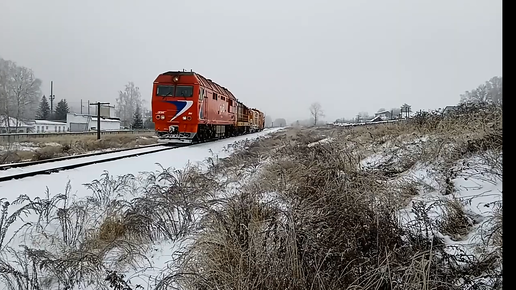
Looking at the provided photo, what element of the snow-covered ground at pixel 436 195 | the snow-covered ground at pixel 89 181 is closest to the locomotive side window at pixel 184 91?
the snow-covered ground at pixel 89 181

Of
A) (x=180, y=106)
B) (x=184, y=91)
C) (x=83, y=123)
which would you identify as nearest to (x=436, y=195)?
(x=180, y=106)

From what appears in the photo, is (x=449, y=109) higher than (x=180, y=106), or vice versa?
(x=180, y=106)

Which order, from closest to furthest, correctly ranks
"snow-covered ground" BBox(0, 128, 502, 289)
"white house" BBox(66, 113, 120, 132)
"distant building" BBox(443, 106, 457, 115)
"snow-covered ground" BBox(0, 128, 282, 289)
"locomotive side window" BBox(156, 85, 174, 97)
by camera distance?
1. "snow-covered ground" BBox(0, 128, 502, 289)
2. "snow-covered ground" BBox(0, 128, 282, 289)
3. "distant building" BBox(443, 106, 457, 115)
4. "locomotive side window" BBox(156, 85, 174, 97)
5. "white house" BBox(66, 113, 120, 132)

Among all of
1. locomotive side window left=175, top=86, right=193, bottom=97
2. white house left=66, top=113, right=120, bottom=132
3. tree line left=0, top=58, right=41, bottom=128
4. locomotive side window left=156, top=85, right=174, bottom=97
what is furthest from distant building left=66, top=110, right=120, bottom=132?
locomotive side window left=175, top=86, right=193, bottom=97

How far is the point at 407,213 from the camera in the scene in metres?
4.31

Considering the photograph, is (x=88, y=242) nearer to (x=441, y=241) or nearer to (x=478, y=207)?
(x=441, y=241)

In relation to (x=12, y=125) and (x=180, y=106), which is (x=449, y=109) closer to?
(x=180, y=106)

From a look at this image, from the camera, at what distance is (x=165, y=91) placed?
20.4m

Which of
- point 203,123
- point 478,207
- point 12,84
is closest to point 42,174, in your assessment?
point 478,207

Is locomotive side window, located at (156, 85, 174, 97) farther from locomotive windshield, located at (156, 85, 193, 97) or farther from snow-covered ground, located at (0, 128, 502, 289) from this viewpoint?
snow-covered ground, located at (0, 128, 502, 289)

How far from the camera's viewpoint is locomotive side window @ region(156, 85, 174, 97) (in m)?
20.3

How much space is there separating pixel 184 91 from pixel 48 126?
63.1m

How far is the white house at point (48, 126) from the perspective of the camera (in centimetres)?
6544

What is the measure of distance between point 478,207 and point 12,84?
6910cm
